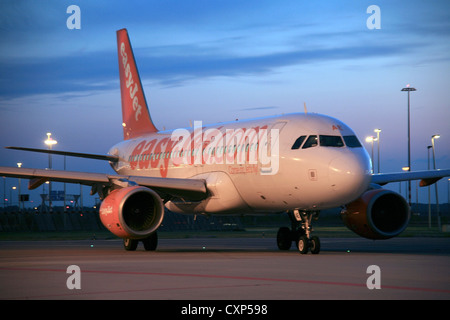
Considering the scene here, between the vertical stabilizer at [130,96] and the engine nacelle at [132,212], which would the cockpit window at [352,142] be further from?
the vertical stabilizer at [130,96]

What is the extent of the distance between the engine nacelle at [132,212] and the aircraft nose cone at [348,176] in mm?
5884

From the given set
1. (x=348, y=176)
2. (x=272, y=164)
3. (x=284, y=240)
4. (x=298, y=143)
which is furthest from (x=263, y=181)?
(x=348, y=176)

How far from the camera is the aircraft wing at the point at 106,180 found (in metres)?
24.5

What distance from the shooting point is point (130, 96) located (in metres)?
36.0

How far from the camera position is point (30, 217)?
59.4m

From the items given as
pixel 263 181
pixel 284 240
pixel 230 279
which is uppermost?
pixel 263 181

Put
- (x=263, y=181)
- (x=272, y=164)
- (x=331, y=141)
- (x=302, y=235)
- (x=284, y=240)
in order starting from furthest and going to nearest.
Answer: (x=284, y=240) → (x=263, y=181) → (x=272, y=164) → (x=302, y=235) → (x=331, y=141)

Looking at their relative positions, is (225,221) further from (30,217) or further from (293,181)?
(293,181)

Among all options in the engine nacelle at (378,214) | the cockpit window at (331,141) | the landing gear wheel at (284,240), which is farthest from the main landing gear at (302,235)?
the cockpit window at (331,141)

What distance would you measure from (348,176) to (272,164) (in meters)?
3.00

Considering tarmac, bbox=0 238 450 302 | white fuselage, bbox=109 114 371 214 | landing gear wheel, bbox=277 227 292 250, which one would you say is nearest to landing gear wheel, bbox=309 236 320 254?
white fuselage, bbox=109 114 371 214

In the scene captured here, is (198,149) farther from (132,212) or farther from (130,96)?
(130,96)

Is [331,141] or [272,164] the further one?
[272,164]
